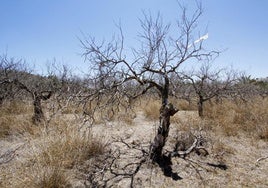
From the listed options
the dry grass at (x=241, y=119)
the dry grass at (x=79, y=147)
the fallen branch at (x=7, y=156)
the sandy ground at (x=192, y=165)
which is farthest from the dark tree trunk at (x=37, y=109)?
the dry grass at (x=241, y=119)

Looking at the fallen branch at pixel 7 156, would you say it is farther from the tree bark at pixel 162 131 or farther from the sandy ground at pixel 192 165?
the tree bark at pixel 162 131

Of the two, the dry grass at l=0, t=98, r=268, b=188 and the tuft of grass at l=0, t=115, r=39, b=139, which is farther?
the tuft of grass at l=0, t=115, r=39, b=139

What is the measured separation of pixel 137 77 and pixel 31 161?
2204 mm

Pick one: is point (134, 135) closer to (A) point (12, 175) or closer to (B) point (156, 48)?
(B) point (156, 48)

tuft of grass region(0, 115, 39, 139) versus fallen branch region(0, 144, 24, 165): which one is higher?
tuft of grass region(0, 115, 39, 139)

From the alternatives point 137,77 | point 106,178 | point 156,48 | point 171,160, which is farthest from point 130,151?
point 156,48

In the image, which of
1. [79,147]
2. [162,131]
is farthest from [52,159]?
[162,131]

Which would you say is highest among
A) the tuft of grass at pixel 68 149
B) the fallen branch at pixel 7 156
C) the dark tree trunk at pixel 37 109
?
the dark tree trunk at pixel 37 109

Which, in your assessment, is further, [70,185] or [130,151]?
[130,151]

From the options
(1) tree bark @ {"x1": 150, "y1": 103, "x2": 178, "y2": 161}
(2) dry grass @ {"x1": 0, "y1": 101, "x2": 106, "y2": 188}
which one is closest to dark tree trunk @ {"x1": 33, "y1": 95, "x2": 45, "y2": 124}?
(2) dry grass @ {"x1": 0, "y1": 101, "x2": 106, "y2": 188}

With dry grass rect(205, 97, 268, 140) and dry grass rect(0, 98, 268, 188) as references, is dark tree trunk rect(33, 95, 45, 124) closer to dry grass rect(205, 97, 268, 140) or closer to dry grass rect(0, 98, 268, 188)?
dry grass rect(0, 98, 268, 188)

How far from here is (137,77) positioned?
4406mm

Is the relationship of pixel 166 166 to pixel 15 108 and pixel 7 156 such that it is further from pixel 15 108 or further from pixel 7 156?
pixel 15 108

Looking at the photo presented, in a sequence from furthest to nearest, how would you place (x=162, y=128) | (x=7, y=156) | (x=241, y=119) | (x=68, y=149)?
(x=241, y=119)
(x=7, y=156)
(x=162, y=128)
(x=68, y=149)
